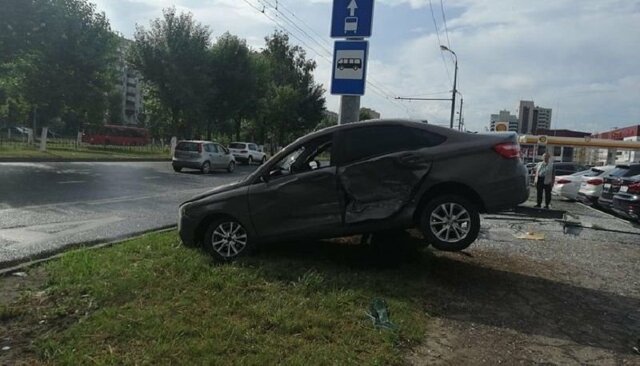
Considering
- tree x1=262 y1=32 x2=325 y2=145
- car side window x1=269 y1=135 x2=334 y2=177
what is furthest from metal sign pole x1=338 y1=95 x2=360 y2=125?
tree x1=262 y1=32 x2=325 y2=145

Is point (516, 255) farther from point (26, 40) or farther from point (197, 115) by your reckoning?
point (197, 115)

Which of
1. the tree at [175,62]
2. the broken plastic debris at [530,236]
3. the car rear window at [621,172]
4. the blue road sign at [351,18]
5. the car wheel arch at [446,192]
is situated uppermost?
the tree at [175,62]

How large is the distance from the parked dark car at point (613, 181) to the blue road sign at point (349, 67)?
32.3 feet

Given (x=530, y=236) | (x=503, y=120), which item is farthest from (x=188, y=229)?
(x=503, y=120)

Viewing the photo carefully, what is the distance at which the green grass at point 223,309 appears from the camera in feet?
12.5

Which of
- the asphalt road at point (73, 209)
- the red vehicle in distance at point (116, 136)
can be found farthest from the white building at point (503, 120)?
the red vehicle in distance at point (116, 136)

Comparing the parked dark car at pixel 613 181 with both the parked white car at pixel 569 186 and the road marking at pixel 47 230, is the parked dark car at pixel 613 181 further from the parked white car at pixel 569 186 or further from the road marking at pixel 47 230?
the road marking at pixel 47 230

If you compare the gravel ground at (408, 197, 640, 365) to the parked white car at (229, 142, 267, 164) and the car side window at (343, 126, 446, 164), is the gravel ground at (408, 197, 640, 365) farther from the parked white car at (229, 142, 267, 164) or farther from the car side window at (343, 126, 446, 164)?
the parked white car at (229, 142, 267, 164)

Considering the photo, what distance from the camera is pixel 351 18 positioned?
766cm

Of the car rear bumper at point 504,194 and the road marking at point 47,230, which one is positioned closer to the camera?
the car rear bumper at point 504,194

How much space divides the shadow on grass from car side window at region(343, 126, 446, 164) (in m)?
1.14

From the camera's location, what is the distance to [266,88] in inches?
2053

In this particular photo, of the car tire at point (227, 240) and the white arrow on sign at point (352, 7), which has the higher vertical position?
the white arrow on sign at point (352, 7)

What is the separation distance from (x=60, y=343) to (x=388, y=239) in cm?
384
